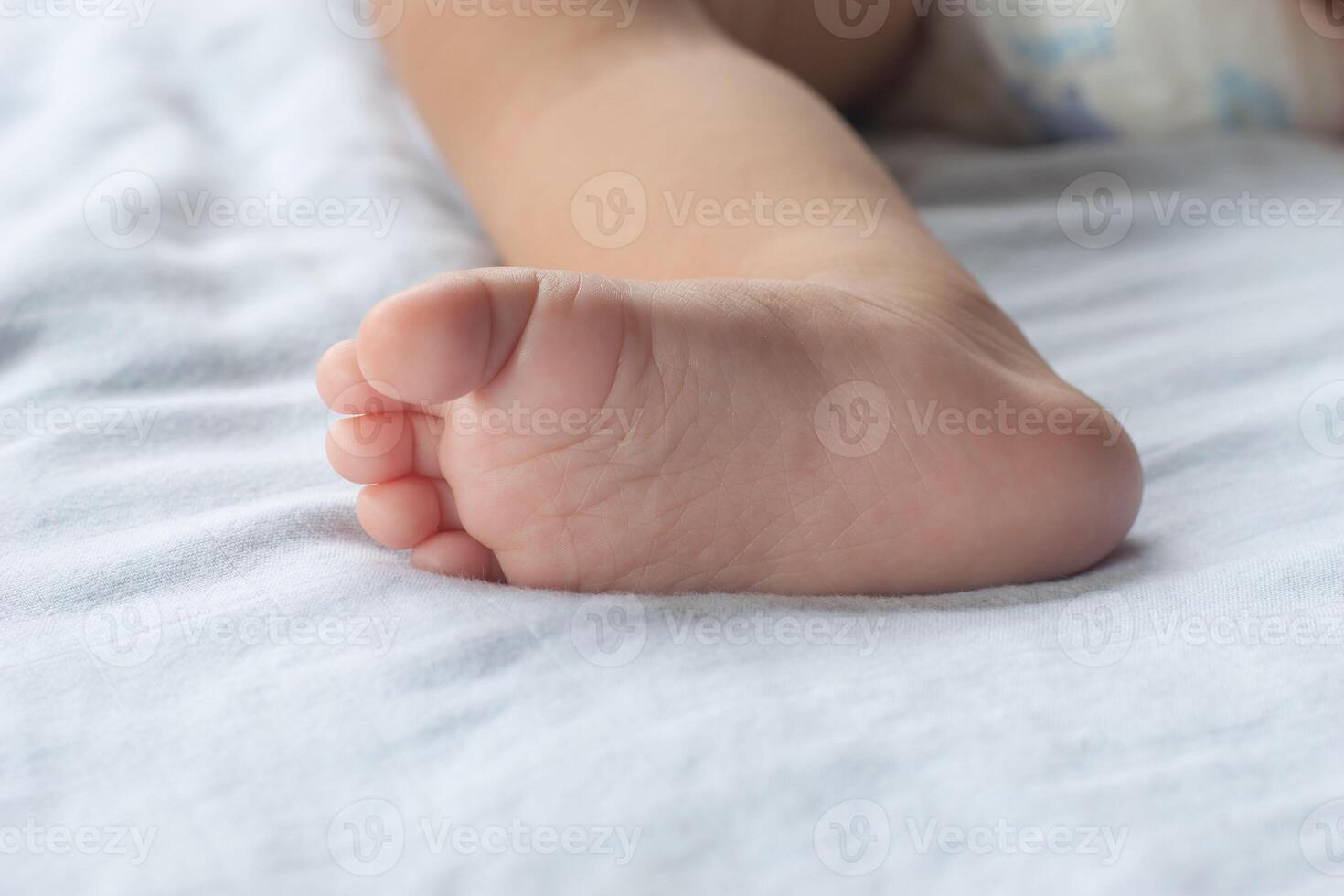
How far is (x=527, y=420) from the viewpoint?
56 centimetres

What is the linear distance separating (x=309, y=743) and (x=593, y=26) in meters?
0.60

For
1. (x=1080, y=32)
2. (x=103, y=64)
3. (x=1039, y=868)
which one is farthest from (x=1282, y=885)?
(x=103, y=64)
